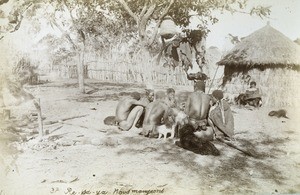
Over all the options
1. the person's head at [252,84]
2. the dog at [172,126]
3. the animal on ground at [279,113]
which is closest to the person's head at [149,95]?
the dog at [172,126]

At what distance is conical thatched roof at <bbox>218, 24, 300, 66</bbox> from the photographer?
477 centimetres

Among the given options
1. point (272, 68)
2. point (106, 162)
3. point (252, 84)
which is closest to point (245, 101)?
Answer: point (252, 84)

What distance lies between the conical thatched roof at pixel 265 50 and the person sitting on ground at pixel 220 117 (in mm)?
451

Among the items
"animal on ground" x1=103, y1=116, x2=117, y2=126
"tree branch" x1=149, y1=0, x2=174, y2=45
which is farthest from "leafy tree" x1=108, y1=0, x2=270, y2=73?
"animal on ground" x1=103, y1=116, x2=117, y2=126

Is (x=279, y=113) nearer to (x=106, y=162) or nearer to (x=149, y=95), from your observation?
(x=149, y=95)

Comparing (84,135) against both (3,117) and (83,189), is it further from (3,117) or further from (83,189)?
(3,117)

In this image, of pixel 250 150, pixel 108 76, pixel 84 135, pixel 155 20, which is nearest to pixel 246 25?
pixel 155 20

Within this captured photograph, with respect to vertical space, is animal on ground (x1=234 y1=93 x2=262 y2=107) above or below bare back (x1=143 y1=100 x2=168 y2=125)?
above

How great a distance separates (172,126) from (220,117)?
24.4 inches

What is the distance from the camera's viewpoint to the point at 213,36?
15.1ft

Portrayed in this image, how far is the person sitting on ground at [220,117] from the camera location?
15.0ft

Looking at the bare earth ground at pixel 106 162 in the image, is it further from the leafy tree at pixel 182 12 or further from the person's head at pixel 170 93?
the leafy tree at pixel 182 12

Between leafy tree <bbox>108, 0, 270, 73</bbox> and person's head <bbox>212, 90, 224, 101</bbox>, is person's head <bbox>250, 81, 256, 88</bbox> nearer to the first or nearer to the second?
person's head <bbox>212, 90, 224, 101</bbox>

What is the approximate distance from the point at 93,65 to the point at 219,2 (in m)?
1.65
